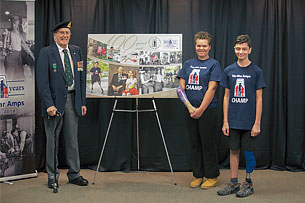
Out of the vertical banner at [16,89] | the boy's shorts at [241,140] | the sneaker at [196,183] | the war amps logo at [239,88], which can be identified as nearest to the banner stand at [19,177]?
the vertical banner at [16,89]

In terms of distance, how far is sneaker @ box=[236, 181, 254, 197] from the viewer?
12.6ft

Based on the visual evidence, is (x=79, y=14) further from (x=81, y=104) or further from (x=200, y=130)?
(x=200, y=130)

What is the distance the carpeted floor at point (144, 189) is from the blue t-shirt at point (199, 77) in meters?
0.86

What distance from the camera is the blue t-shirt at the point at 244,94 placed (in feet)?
12.5

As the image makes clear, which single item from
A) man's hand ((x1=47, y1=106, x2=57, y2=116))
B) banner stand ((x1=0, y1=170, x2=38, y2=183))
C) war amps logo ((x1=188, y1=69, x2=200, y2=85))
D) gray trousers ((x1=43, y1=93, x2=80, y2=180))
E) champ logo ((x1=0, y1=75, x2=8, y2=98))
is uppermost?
war amps logo ((x1=188, y1=69, x2=200, y2=85))

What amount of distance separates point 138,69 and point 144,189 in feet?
3.98

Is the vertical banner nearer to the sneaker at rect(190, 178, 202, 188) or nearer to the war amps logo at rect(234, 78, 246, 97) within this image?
the sneaker at rect(190, 178, 202, 188)

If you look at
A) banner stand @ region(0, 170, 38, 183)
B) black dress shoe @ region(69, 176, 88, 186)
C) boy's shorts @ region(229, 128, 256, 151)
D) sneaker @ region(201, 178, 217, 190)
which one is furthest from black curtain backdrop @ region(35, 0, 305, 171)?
boy's shorts @ region(229, 128, 256, 151)

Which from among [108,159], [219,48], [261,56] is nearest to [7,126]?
[108,159]

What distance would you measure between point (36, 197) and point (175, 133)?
1782 millimetres

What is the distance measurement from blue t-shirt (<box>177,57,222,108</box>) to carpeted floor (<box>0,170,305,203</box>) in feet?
2.83

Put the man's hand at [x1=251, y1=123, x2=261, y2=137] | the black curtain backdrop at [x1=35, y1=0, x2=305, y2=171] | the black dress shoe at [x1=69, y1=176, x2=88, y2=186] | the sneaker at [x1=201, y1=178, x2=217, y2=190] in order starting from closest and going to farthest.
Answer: the man's hand at [x1=251, y1=123, x2=261, y2=137], the sneaker at [x1=201, y1=178, x2=217, y2=190], the black dress shoe at [x1=69, y1=176, x2=88, y2=186], the black curtain backdrop at [x1=35, y1=0, x2=305, y2=171]

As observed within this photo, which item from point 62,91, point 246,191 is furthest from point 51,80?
point 246,191

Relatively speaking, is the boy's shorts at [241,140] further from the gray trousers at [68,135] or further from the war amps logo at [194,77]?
the gray trousers at [68,135]
